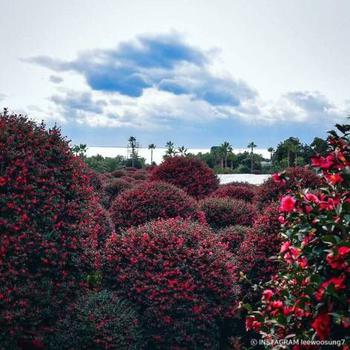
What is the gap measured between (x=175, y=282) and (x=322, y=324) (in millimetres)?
4552

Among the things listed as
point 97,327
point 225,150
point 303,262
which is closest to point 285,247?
point 303,262

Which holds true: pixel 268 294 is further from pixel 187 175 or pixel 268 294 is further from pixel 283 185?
pixel 187 175

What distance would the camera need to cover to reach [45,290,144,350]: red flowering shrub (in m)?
7.81

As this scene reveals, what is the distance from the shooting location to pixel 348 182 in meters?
4.39

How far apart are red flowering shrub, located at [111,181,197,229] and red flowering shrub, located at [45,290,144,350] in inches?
161

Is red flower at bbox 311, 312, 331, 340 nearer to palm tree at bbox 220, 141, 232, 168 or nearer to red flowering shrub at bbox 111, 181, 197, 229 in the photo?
red flowering shrub at bbox 111, 181, 197, 229

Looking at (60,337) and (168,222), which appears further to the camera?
(168,222)

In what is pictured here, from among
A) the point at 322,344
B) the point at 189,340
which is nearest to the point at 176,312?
the point at 189,340

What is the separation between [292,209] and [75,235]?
16.8 ft

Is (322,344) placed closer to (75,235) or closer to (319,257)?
(319,257)

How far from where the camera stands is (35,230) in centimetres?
802

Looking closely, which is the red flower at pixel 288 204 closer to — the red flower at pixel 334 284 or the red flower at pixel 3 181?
the red flower at pixel 334 284

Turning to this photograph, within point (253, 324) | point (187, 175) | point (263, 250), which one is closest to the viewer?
point (253, 324)

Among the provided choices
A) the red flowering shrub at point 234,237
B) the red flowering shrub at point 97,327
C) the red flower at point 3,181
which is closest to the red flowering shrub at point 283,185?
the red flowering shrub at point 234,237
